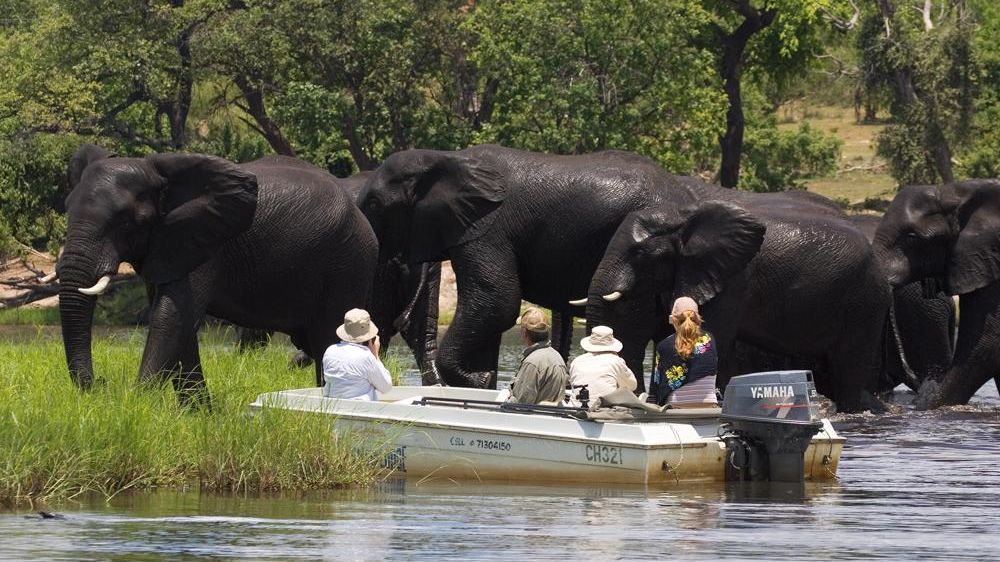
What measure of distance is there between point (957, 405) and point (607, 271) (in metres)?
6.18

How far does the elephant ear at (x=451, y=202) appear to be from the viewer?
22656mm

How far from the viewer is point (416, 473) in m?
16.7

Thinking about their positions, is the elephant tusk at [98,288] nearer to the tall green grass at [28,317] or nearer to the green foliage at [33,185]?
the tall green grass at [28,317]

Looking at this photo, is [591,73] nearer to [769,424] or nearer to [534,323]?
[534,323]

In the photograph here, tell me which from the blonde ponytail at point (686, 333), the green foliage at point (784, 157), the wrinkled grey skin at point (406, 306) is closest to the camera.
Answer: the blonde ponytail at point (686, 333)

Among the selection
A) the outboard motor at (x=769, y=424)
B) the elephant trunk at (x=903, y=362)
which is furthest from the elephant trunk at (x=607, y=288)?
the elephant trunk at (x=903, y=362)

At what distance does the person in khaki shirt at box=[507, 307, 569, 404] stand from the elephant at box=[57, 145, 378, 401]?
308 centimetres

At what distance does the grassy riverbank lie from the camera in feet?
48.6

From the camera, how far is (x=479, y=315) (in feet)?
73.5

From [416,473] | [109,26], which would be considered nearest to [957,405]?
[416,473]

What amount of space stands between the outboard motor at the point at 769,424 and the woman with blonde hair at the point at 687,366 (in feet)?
1.63

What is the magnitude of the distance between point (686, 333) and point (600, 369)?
741mm

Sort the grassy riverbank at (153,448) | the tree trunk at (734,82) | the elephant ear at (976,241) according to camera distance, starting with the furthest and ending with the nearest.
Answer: the tree trunk at (734,82) → the elephant ear at (976,241) → the grassy riverbank at (153,448)

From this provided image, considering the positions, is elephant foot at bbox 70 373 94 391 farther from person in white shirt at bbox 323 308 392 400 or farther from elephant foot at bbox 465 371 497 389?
elephant foot at bbox 465 371 497 389
